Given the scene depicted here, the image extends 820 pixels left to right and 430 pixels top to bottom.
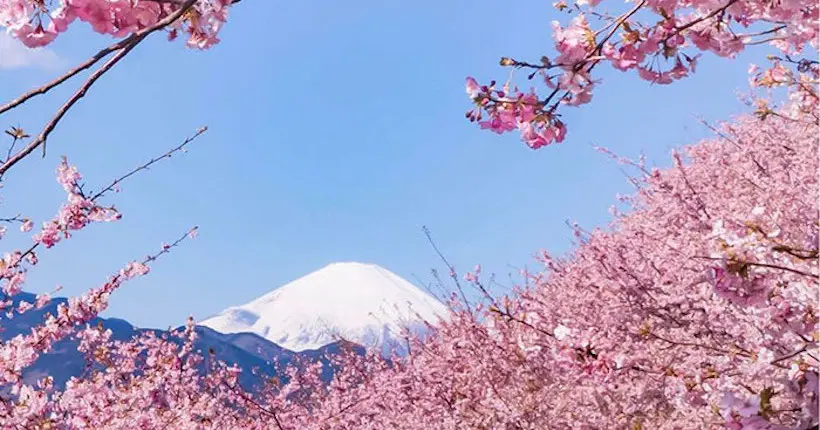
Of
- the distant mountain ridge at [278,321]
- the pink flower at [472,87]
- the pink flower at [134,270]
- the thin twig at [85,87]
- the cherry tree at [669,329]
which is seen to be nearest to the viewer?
the thin twig at [85,87]

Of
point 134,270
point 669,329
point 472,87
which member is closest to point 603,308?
point 669,329

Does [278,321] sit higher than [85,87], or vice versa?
[278,321]

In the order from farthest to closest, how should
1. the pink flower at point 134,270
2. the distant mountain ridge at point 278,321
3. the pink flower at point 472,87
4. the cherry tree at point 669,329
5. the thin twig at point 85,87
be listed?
the distant mountain ridge at point 278,321
the pink flower at point 134,270
the pink flower at point 472,87
the cherry tree at point 669,329
the thin twig at point 85,87

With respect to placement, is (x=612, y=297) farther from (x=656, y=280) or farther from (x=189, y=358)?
(x=189, y=358)

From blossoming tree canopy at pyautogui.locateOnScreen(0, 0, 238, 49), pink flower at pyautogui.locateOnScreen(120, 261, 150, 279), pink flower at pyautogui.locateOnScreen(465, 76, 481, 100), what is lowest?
blossoming tree canopy at pyautogui.locateOnScreen(0, 0, 238, 49)

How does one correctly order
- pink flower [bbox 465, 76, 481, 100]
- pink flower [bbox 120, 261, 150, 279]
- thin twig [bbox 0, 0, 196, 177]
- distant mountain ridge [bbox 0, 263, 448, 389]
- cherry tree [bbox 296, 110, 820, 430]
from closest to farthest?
1. thin twig [bbox 0, 0, 196, 177]
2. cherry tree [bbox 296, 110, 820, 430]
3. pink flower [bbox 465, 76, 481, 100]
4. pink flower [bbox 120, 261, 150, 279]
5. distant mountain ridge [bbox 0, 263, 448, 389]

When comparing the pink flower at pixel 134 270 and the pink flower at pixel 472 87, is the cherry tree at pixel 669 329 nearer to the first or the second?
the pink flower at pixel 472 87

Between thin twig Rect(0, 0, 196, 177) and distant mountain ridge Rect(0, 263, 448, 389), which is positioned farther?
distant mountain ridge Rect(0, 263, 448, 389)

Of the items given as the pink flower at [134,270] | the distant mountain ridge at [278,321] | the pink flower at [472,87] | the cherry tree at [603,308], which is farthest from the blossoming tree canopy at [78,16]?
the distant mountain ridge at [278,321]

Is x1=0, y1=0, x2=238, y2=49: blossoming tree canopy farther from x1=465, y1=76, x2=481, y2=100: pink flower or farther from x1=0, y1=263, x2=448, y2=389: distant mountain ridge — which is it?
x1=0, y1=263, x2=448, y2=389: distant mountain ridge

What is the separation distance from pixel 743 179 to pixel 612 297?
290 cm

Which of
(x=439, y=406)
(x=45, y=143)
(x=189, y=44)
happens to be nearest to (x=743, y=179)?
(x=439, y=406)

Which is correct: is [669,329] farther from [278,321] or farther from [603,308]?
[278,321]

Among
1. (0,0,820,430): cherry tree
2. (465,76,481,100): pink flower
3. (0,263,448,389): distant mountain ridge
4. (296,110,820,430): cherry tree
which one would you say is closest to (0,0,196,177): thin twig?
(0,0,820,430): cherry tree
